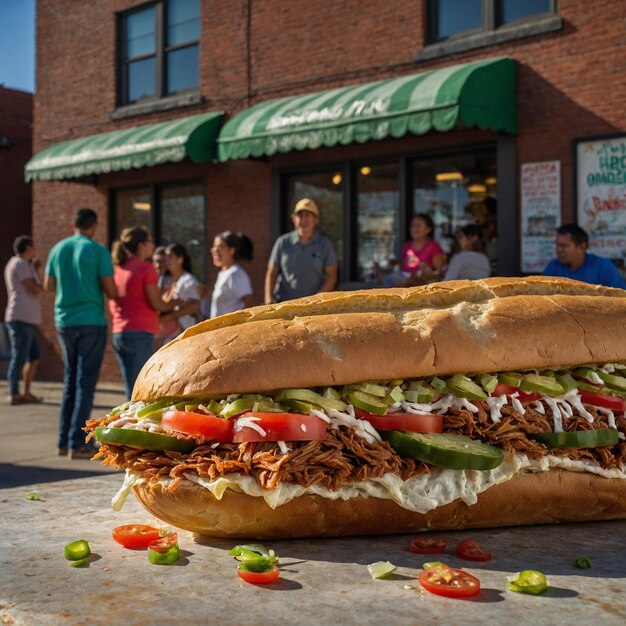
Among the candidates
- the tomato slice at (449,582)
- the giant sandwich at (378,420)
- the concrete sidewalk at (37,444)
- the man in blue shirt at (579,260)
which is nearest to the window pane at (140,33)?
the concrete sidewalk at (37,444)

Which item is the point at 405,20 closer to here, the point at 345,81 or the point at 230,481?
the point at 345,81

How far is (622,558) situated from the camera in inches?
97.7

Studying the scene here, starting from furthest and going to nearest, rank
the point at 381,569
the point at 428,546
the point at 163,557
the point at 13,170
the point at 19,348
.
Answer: the point at 13,170 → the point at 19,348 → the point at 428,546 → the point at 163,557 → the point at 381,569

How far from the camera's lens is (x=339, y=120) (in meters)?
9.60

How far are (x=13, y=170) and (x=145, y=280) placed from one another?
47.0ft

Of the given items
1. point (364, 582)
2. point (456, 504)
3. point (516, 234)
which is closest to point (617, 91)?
point (516, 234)

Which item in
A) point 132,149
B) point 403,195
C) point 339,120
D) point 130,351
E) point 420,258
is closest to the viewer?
point 130,351

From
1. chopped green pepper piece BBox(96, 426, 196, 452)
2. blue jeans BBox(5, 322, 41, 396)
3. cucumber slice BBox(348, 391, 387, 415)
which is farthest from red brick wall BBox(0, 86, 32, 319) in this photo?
cucumber slice BBox(348, 391, 387, 415)

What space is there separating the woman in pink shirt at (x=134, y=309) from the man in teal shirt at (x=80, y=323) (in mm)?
156

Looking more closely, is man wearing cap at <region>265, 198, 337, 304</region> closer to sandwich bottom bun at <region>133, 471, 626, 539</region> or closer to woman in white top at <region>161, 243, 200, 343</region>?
woman in white top at <region>161, 243, 200, 343</region>

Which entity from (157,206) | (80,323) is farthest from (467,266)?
(157,206)

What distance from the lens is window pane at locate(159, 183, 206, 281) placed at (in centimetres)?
1357

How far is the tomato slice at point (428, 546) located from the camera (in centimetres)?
254

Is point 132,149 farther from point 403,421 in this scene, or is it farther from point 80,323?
point 403,421
